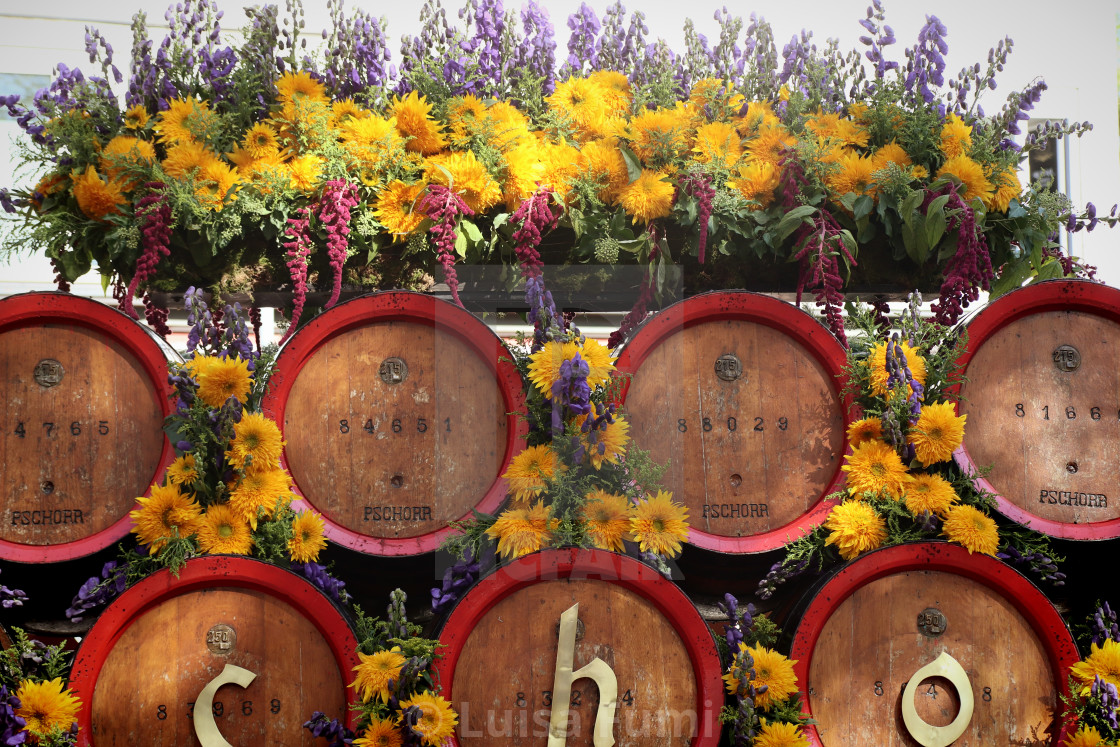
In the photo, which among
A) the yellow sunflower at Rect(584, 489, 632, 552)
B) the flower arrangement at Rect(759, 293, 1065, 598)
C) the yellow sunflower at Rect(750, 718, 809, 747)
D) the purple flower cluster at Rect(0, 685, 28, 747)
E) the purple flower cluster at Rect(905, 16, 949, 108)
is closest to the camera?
the purple flower cluster at Rect(0, 685, 28, 747)

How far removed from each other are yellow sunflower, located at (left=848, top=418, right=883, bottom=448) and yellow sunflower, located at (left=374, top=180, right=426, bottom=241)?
1.40 m

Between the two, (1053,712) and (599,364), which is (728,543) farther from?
(1053,712)

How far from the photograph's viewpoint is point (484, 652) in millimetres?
2066

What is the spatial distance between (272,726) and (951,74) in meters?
4.46

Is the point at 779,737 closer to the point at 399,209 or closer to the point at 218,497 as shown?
the point at 218,497

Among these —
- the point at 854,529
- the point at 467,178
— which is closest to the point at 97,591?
the point at 467,178

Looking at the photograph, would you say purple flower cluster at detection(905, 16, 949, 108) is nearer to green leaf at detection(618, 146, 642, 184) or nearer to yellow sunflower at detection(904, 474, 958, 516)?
green leaf at detection(618, 146, 642, 184)

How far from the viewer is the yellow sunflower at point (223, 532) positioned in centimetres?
217

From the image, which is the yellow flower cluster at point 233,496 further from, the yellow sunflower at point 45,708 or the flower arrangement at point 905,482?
the flower arrangement at point 905,482

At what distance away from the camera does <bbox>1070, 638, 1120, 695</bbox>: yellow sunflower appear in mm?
2141

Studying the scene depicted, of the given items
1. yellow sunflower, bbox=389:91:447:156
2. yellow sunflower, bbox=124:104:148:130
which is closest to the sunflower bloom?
yellow sunflower, bbox=389:91:447:156

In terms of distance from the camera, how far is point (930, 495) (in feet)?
7.46

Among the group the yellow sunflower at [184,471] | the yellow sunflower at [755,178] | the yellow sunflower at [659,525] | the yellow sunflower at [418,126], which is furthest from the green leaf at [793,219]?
the yellow sunflower at [184,471]

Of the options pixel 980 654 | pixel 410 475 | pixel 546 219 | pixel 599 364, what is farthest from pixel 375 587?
pixel 980 654
